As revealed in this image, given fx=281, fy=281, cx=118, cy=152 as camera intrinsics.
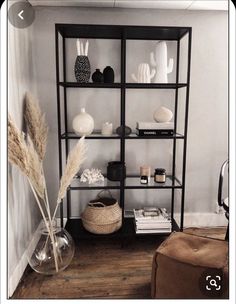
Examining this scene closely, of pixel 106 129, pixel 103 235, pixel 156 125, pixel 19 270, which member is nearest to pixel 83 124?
pixel 106 129

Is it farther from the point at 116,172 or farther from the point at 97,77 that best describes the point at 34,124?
the point at 116,172

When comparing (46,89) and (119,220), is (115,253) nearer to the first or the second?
(119,220)

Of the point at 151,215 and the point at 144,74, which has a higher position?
the point at 144,74

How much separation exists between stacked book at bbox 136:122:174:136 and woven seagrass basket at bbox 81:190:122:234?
24.7 inches

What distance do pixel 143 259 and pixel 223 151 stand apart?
1.19 meters

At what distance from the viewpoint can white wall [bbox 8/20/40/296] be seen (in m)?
1.73

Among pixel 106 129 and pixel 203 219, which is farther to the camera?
pixel 203 219

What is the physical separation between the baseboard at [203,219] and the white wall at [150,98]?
0.05 metres

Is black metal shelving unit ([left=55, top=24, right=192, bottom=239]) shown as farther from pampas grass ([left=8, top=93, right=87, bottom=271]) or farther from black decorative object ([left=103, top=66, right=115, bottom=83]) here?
pampas grass ([left=8, top=93, right=87, bottom=271])

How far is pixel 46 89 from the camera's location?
234 cm

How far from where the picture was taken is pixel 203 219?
260cm

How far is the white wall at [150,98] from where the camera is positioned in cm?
229

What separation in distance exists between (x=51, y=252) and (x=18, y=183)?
0.51 metres

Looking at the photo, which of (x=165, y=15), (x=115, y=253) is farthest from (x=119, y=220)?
(x=165, y=15)
